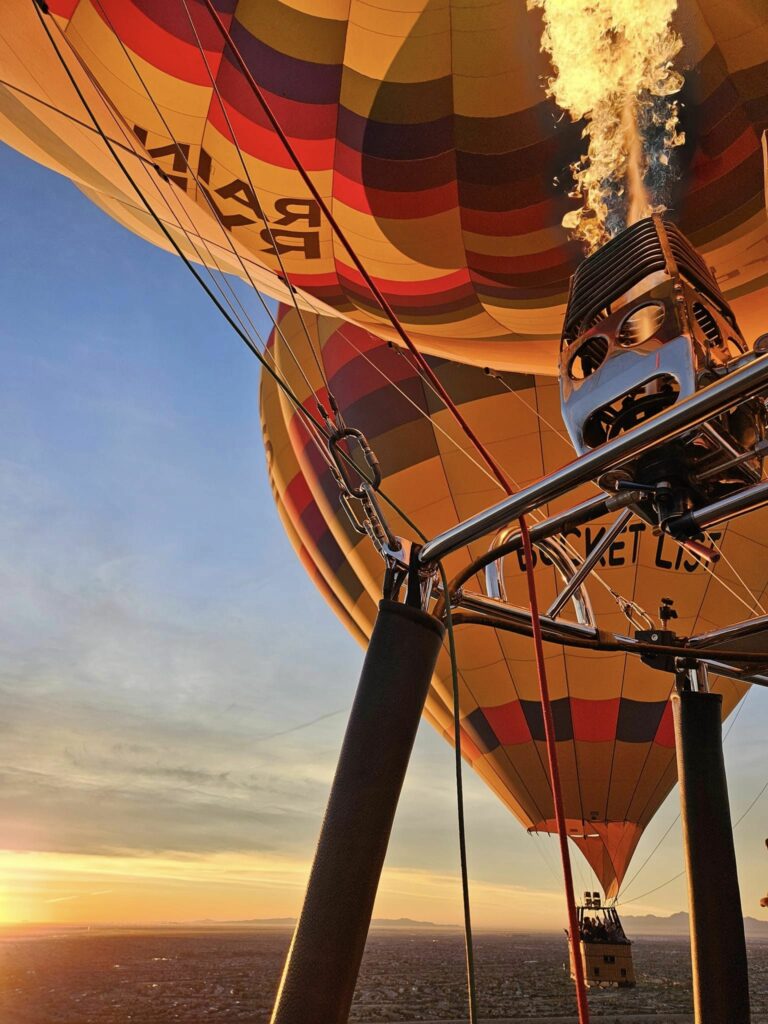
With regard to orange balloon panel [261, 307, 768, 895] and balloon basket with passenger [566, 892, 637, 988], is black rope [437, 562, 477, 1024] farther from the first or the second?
balloon basket with passenger [566, 892, 637, 988]

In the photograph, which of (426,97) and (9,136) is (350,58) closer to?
(426,97)

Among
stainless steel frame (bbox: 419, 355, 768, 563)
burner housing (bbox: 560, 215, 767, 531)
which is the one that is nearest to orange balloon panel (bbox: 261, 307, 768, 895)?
burner housing (bbox: 560, 215, 767, 531)

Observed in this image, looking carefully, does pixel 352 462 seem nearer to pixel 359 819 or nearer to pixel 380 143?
pixel 359 819

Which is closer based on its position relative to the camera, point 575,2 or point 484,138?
point 575,2

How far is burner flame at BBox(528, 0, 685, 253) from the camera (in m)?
3.81

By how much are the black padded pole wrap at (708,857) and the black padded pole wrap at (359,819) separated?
0.91 meters

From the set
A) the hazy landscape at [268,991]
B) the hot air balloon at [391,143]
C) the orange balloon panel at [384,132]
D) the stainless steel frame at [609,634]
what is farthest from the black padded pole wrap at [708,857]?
the hazy landscape at [268,991]

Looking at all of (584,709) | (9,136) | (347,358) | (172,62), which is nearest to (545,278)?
(172,62)

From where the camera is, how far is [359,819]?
1238 mm

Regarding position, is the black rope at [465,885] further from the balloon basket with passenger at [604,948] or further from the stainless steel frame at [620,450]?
the balloon basket with passenger at [604,948]

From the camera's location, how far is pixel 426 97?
15.2 ft

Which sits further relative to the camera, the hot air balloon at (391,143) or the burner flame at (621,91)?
the hot air balloon at (391,143)

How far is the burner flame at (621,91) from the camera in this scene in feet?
12.5

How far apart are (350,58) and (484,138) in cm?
93
